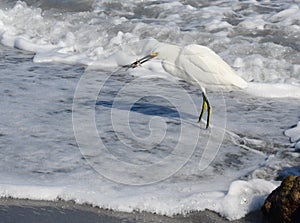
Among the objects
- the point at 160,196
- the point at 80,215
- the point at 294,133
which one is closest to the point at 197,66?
the point at 294,133

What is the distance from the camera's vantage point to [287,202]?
9.39 ft

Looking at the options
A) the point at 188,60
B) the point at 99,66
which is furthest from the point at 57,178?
the point at 99,66

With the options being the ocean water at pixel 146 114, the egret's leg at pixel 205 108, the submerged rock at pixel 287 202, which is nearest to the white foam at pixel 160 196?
the ocean water at pixel 146 114

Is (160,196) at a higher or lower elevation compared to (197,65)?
lower

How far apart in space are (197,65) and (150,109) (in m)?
0.73

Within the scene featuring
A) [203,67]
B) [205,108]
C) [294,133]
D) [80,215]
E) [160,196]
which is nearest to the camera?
[80,215]

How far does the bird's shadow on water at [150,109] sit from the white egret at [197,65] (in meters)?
0.32

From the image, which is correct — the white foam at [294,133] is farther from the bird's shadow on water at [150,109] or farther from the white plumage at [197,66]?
the bird's shadow on water at [150,109]

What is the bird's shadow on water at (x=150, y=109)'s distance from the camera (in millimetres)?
5023

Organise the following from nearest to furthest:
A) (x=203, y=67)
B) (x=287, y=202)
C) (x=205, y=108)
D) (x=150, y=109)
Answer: (x=287, y=202)
(x=203, y=67)
(x=205, y=108)
(x=150, y=109)

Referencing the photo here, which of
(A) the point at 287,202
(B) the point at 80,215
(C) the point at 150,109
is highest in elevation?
(A) the point at 287,202

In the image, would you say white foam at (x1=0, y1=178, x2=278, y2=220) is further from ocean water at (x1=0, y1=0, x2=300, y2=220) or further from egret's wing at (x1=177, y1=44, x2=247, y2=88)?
egret's wing at (x1=177, y1=44, x2=247, y2=88)

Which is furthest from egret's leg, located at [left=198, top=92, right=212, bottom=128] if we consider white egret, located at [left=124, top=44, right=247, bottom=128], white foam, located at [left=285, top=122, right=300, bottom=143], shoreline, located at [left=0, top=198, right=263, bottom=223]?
shoreline, located at [left=0, top=198, right=263, bottom=223]

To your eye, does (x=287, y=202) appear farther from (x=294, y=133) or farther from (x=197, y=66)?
(x=197, y=66)
